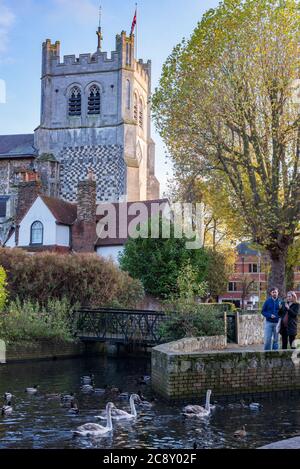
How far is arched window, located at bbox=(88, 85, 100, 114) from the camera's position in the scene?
55.5 m

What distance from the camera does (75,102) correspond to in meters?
56.2

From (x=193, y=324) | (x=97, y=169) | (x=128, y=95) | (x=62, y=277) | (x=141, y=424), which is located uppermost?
(x=128, y=95)

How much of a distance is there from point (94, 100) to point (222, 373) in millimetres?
44398

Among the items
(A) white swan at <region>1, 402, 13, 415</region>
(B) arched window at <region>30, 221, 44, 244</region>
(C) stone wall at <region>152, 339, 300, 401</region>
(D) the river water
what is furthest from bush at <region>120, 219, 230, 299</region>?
(A) white swan at <region>1, 402, 13, 415</region>

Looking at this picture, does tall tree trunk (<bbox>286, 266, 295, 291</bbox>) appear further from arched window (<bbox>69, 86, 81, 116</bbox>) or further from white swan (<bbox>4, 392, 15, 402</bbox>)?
arched window (<bbox>69, 86, 81, 116</bbox>)

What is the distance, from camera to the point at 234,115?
24375 mm

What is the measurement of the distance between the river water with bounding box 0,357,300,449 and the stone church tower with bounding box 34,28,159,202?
36.1 metres

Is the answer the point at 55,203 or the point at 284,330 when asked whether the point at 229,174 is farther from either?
the point at 55,203

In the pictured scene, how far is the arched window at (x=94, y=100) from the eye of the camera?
5547 cm

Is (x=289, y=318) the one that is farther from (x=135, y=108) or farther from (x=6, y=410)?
(x=135, y=108)

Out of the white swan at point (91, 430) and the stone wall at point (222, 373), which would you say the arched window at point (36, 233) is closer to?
the stone wall at point (222, 373)

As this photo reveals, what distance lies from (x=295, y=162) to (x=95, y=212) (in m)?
16.8

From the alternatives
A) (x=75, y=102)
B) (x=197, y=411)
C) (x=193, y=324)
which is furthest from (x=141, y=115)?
(x=197, y=411)

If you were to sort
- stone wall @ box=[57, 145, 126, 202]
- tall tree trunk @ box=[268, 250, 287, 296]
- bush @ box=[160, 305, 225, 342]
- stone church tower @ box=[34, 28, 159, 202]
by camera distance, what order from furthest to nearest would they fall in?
1. stone church tower @ box=[34, 28, 159, 202]
2. stone wall @ box=[57, 145, 126, 202]
3. tall tree trunk @ box=[268, 250, 287, 296]
4. bush @ box=[160, 305, 225, 342]
